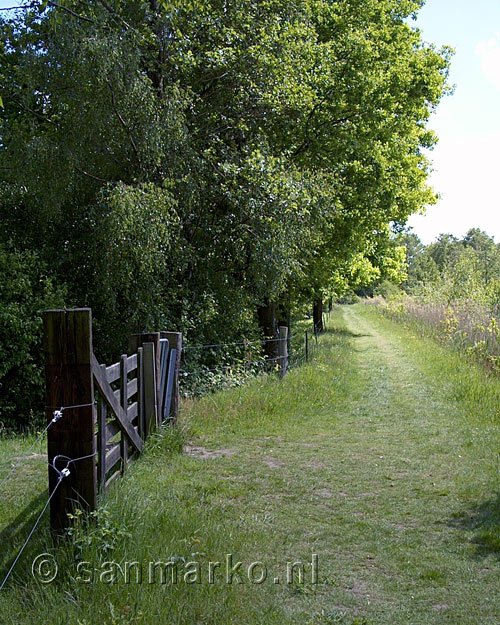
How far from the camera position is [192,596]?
3.99m

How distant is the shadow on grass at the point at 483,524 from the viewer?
5.38 meters

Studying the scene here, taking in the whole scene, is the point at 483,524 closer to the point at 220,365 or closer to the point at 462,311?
the point at 220,365

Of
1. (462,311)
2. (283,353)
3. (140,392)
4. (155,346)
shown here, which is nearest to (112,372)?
(140,392)

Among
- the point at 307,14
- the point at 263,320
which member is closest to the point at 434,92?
the point at 307,14

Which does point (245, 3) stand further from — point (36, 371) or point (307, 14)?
point (36, 371)

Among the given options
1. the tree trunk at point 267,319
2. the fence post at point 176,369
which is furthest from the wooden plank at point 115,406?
the tree trunk at point 267,319

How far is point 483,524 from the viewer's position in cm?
588

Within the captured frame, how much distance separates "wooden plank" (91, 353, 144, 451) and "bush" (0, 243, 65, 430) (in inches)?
189

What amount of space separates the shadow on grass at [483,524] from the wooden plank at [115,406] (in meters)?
3.19

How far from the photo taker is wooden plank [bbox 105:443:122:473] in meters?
5.91

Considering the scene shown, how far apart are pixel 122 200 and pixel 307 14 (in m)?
8.47

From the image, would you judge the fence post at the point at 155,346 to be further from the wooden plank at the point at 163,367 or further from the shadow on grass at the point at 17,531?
the shadow on grass at the point at 17,531

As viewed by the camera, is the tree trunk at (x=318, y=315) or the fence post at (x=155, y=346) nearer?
the fence post at (x=155, y=346)

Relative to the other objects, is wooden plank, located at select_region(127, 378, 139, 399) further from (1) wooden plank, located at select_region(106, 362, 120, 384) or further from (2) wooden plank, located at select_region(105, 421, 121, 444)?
(1) wooden plank, located at select_region(106, 362, 120, 384)
